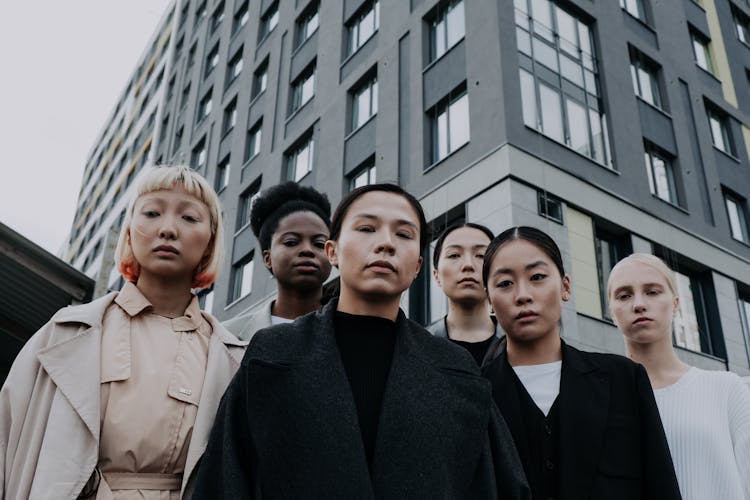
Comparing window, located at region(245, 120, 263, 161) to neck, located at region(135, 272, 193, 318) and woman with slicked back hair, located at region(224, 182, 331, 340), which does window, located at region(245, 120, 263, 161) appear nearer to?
woman with slicked back hair, located at region(224, 182, 331, 340)

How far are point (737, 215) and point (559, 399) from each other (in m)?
15.8

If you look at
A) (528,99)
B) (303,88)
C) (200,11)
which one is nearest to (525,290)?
(528,99)

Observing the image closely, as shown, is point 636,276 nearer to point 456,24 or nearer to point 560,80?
point 560,80

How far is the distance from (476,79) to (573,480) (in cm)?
1032

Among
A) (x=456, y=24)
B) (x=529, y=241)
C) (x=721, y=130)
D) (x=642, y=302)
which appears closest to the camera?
(x=529, y=241)

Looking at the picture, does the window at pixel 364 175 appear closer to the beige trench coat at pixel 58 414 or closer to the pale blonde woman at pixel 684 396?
the pale blonde woman at pixel 684 396

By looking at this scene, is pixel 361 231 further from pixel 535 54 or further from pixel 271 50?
pixel 271 50

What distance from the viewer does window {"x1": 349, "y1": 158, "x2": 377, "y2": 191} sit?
1420 centimetres

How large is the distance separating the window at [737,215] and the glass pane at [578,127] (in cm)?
548

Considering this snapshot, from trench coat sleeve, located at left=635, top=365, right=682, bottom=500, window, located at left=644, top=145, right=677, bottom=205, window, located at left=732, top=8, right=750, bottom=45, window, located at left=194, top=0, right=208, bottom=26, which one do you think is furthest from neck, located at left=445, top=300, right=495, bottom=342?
window, located at left=194, top=0, right=208, bottom=26

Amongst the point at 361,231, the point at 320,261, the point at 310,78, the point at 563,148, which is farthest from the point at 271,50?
the point at 361,231

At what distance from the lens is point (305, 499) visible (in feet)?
5.82

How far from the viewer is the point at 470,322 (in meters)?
3.71

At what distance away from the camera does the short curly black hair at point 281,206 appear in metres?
4.00
